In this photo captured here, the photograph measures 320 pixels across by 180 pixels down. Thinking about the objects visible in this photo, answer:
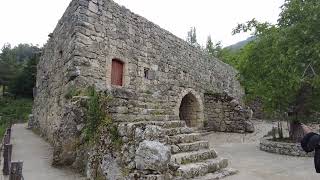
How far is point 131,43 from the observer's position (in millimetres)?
9688

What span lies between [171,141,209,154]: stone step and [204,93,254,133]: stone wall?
324 inches

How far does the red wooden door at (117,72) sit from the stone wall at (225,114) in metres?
6.45

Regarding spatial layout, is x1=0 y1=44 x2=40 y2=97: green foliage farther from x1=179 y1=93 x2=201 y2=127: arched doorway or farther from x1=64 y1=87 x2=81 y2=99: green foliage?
x1=64 y1=87 x2=81 y2=99: green foliage

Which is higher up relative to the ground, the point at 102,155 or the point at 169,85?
the point at 169,85

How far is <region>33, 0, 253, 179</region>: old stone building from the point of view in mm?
4910

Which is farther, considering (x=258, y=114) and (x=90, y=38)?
(x=258, y=114)

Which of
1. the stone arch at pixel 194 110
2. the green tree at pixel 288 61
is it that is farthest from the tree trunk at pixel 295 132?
the stone arch at pixel 194 110

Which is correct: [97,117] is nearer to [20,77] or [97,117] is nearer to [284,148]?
[284,148]

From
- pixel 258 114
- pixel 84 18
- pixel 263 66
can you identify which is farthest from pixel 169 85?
pixel 258 114

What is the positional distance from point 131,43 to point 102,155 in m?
5.10

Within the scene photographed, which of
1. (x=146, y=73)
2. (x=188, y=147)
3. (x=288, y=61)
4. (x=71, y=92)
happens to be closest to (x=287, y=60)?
(x=288, y=61)

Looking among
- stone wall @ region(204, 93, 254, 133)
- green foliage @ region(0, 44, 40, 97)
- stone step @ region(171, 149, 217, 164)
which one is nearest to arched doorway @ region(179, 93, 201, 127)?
stone wall @ region(204, 93, 254, 133)

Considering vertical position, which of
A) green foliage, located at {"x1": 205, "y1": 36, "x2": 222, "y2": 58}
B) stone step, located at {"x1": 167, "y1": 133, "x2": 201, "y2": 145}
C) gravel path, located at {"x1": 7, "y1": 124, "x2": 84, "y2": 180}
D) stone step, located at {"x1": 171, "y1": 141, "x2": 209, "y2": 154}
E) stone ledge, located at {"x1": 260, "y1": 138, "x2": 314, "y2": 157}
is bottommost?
gravel path, located at {"x1": 7, "y1": 124, "x2": 84, "y2": 180}

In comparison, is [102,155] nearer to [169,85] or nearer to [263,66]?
[263,66]
